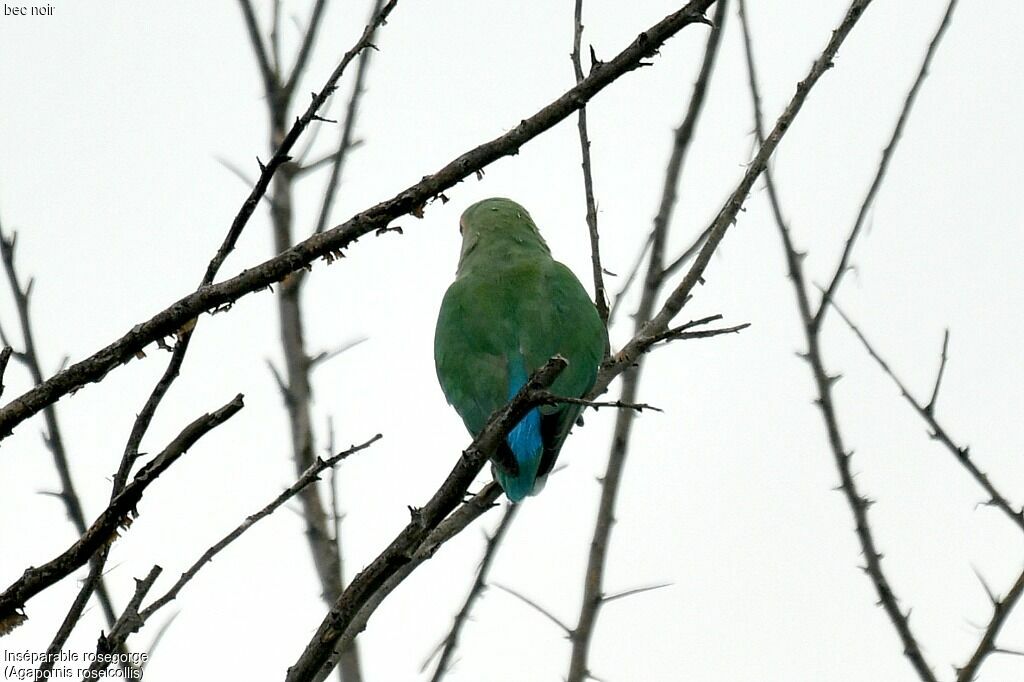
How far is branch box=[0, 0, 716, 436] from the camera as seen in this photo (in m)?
1.89

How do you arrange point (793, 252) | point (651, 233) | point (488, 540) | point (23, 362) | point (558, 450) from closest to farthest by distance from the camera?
point (23, 362) < point (488, 540) < point (793, 252) < point (651, 233) < point (558, 450)

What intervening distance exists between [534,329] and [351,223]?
9.38 ft

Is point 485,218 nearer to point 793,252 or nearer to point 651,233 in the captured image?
point 651,233

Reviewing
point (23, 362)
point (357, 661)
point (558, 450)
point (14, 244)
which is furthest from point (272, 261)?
point (558, 450)

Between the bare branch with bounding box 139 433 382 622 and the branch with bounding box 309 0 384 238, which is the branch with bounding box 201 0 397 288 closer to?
the bare branch with bounding box 139 433 382 622

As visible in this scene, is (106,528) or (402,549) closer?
(106,528)

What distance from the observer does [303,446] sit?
14.4 feet

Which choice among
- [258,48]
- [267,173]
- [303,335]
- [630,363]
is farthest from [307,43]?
[267,173]

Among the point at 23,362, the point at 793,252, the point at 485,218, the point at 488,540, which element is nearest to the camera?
the point at 23,362

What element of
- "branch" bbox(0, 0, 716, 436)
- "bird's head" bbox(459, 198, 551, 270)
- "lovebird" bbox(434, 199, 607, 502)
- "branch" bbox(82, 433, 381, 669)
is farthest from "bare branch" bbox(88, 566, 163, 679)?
"bird's head" bbox(459, 198, 551, 270)

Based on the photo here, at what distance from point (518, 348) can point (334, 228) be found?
9.17 feet

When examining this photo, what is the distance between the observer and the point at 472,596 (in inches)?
142

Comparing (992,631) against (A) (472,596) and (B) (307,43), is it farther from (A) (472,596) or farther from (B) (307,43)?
(B) (307,43)

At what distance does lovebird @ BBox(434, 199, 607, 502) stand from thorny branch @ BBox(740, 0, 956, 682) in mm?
1014
